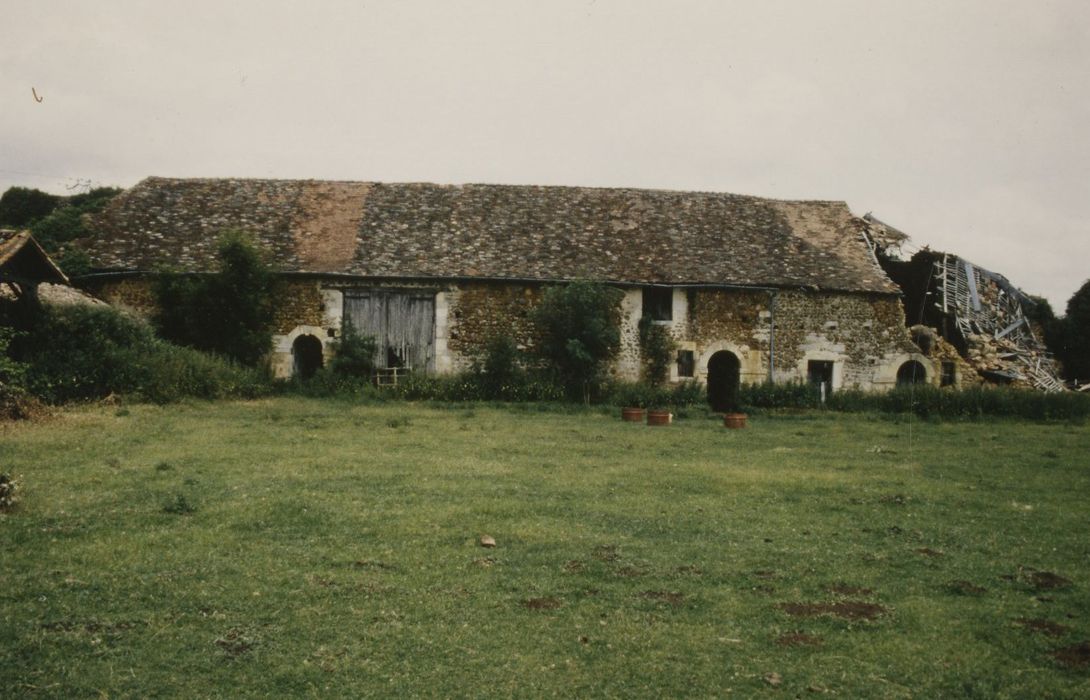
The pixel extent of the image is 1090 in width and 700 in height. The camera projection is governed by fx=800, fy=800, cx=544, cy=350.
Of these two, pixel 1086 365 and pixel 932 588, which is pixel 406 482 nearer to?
pixel 932 588

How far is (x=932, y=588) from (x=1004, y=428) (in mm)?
14059

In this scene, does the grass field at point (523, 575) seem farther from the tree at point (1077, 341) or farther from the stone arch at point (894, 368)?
the tree at point (1077, 341)

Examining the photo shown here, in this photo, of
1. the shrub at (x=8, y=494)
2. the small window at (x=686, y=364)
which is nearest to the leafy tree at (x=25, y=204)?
the small window at (x=686, y=364)

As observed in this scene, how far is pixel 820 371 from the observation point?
24250 millimetres

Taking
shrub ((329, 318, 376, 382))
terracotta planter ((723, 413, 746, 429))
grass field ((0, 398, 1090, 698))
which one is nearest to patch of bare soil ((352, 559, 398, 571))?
grass field ((0, 398, 1090, 698))

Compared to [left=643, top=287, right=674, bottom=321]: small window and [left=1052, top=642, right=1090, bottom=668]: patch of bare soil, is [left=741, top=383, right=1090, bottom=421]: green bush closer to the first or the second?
[left=643, top=287, right=674, bottom=321]: small window

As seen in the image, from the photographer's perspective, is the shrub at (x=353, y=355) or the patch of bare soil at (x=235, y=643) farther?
the shrub at (x=353, y=355)

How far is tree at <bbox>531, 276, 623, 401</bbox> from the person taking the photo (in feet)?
71.7

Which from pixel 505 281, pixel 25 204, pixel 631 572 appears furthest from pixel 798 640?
pixel 25 204

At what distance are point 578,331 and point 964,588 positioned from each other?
51.3 feet

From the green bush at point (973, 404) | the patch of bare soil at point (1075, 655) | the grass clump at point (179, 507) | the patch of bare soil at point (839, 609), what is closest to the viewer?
the patch of bare soil at point (1075, 655)

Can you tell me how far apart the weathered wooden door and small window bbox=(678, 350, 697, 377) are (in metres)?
7.33

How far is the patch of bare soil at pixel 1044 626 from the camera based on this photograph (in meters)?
5.91

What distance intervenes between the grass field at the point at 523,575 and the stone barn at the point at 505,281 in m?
10.6
